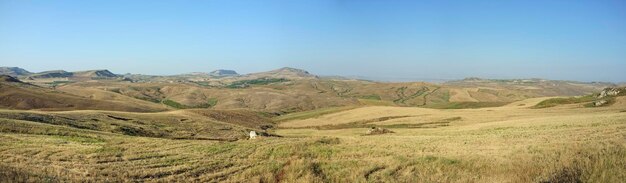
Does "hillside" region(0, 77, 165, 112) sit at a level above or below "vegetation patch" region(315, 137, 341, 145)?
below

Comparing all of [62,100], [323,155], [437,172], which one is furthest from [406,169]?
[62,100]

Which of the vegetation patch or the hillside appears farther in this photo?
the hillside

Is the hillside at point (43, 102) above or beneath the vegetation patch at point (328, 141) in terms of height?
beneath

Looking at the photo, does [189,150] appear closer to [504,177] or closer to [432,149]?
[432,149]

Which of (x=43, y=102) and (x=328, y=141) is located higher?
(x=328, y=141)

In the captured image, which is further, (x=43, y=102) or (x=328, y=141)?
(x=43, y=102)

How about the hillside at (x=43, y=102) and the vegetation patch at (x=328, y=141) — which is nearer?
the vegetation patch at (x=328, y=141)

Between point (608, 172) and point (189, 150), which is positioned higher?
point (608, 172)

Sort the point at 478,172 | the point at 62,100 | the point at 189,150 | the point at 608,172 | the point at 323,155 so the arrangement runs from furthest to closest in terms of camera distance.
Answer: the point at 62,100 → the point at 189,150 → the point at 323,155 → the point at 478,172 → the point at 608,172

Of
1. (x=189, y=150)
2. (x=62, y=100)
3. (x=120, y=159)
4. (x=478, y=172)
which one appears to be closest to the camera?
(x=478, y=172)

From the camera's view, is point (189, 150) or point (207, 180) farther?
point (189, 150)

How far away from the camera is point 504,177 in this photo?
15945mm

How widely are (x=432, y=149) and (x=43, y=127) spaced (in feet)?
112

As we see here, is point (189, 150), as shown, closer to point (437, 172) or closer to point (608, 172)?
point (437, 172)
